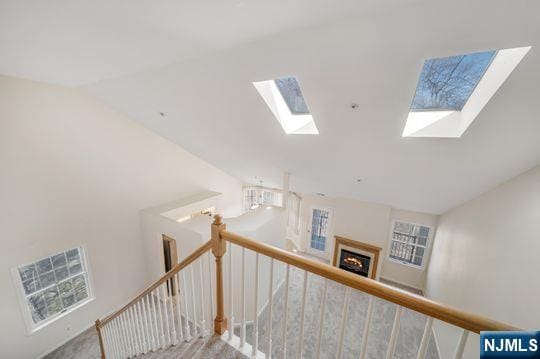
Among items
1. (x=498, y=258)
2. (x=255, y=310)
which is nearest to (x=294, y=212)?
(x=498, y=258)

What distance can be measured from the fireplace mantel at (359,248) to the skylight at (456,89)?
432 cm

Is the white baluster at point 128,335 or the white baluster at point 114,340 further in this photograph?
the white baluster at point 114,340

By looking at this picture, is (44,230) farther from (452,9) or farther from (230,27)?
(452,9)

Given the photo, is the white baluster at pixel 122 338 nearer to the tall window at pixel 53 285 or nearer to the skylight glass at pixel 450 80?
the tall window at pixel 53 285

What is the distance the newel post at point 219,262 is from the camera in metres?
1.65

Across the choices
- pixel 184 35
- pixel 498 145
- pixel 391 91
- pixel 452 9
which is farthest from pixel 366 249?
pixel 184 35

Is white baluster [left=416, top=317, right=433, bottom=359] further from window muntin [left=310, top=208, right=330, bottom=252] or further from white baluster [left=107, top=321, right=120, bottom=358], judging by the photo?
window muntin [left=310, top=208, right=330, bottom=252]

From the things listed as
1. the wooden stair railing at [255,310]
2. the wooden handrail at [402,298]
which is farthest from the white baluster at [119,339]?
the wooden handrail at [402,298]

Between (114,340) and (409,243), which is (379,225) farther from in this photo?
(114,340)

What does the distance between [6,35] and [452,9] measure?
303 cm

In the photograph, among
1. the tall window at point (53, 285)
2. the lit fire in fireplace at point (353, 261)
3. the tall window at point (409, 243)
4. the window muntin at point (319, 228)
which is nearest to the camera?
the tall window at point (53, 285)

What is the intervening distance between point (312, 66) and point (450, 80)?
1460 mm

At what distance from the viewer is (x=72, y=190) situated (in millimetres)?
3836

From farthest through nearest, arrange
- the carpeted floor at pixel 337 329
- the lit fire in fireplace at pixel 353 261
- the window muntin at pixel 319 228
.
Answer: the window muntin at pixel 319 228
the lit fire in fireplace at pixel 353 261
the carpeted floor at pixel 337 329
